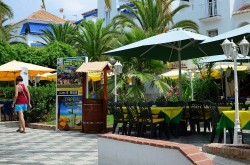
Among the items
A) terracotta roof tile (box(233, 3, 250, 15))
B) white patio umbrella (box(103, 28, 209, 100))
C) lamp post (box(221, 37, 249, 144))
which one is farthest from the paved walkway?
terracotta roof tile (box(233, 3, 250, 15))

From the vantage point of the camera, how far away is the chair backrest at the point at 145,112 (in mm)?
10289

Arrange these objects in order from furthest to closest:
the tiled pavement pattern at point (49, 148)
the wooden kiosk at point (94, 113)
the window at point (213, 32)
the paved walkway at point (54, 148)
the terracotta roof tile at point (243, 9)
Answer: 1. the window at point (213, 32)
2. the terracotta roof tile at point (243, 9)
3. the wooden kiosk at point (94, 113)
4. the tiled pavement pattern at point (49, 148)
5. the paved walkway at point (54, 148)

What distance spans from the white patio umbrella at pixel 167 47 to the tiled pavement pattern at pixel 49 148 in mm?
2884

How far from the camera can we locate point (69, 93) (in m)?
13.2

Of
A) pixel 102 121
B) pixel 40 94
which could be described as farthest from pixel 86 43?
pixel 102 121

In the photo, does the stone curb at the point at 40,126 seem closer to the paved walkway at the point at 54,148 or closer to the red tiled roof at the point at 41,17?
the paved walkway at the point at 54,148

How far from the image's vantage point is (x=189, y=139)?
1048 centimetres

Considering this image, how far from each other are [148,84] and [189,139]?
30.8 feet

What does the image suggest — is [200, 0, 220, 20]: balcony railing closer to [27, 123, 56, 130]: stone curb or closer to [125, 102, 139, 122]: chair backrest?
[27, 123, 56, 130]: stone curb

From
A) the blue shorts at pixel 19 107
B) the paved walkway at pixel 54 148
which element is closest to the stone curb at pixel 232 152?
the paved walkway at pixel 54 148

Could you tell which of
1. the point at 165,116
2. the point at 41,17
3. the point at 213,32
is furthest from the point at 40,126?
the point at 41,17

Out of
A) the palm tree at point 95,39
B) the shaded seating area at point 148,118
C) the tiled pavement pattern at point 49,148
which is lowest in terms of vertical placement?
the tiled pavement pattern at point 49,148

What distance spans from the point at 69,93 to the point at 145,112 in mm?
3703

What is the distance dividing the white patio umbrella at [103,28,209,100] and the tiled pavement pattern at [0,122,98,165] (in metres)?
2.88
